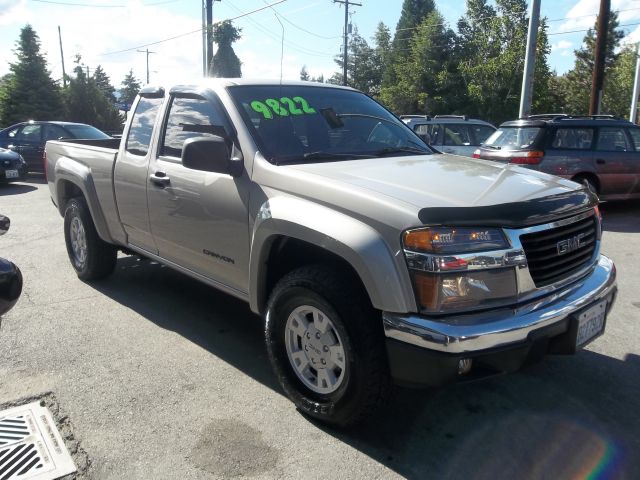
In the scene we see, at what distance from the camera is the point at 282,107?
12.2 ft

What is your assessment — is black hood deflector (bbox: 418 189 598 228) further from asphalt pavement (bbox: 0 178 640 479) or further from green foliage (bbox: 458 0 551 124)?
green foliage (bbox: 458 0 551 124)

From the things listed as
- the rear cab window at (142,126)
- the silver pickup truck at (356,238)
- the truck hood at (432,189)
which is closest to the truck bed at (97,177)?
the rear cab window at (142,126)

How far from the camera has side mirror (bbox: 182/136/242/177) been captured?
3242mm

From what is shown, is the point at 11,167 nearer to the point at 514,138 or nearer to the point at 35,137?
the point at 35,137

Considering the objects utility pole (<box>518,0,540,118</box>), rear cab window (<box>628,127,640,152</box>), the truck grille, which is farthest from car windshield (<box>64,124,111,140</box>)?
the truck grille

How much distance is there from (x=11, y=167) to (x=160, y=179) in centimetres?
1075

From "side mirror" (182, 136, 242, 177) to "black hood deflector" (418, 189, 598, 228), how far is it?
1.35m

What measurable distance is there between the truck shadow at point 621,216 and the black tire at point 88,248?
23.1 feet

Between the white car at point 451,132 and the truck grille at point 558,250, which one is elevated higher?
the white car at point 451,132

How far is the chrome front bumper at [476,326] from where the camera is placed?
238 cm

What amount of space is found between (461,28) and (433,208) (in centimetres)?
4916

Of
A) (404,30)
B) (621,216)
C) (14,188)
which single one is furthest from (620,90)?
(14,188)

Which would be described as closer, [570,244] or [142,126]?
[570,244]

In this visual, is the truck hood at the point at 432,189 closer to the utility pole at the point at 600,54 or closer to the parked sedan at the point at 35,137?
the parked sedan at the point at 35,137
